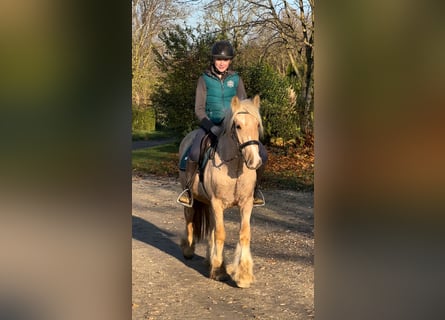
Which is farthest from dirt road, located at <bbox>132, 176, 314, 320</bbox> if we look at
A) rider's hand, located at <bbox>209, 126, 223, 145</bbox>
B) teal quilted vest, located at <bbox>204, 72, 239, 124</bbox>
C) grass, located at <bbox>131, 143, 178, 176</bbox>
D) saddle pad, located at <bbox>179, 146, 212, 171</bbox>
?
grass, located at <bbox>131, 143, 178, 176</bbox>

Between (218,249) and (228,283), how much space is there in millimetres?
316

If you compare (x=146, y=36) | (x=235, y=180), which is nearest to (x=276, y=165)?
(x=146, y=36)

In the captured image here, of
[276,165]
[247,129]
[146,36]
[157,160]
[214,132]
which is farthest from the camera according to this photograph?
[146,36]

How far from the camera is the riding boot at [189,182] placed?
454cm

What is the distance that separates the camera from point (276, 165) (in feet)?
38.3

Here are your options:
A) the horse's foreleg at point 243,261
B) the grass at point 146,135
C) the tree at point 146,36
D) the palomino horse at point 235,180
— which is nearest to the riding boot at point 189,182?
the palomino horse at point 235,180

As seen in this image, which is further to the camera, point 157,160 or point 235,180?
point 157,160

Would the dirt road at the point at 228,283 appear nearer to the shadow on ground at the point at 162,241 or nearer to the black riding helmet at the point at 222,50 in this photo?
the shadow on ground at the point at 162,241

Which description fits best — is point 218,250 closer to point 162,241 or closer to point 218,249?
point 218,249
